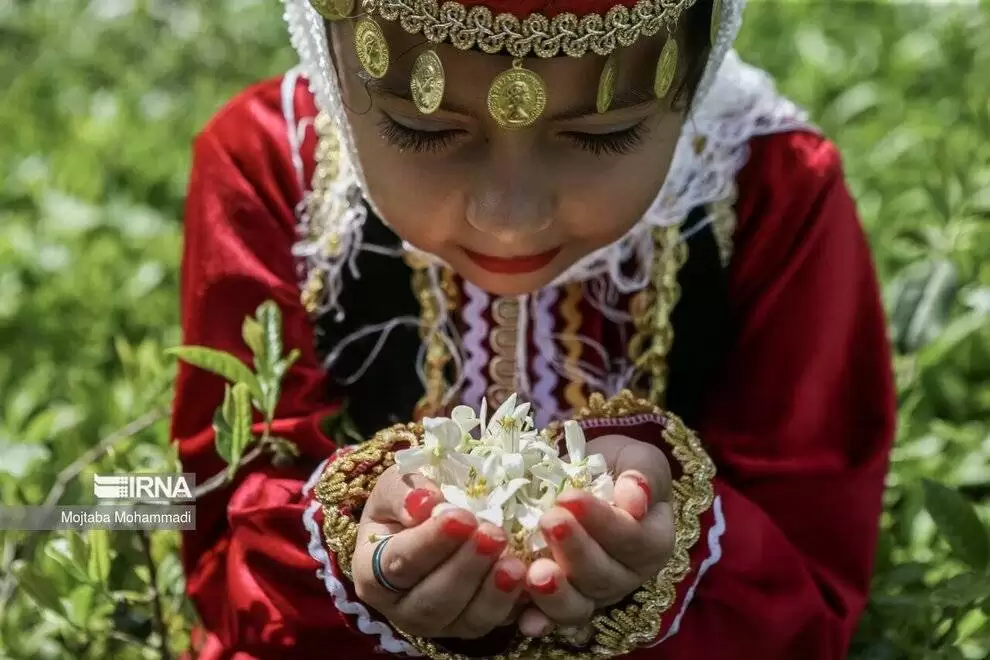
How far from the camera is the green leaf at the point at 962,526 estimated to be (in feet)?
5.12

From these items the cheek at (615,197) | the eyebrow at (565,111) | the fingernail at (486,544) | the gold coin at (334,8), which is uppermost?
the gold coin at (334,8)

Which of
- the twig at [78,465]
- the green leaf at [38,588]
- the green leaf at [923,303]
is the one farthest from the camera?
the green leaf at [923,303]

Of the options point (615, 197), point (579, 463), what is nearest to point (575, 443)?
point (579, 463)

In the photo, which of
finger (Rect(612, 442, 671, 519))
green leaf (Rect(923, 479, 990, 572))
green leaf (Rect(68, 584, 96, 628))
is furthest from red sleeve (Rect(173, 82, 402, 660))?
green leaf (Rect(923, 479, 990, 572))

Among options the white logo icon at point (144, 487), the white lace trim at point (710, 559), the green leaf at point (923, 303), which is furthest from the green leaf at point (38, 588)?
the green leaf at point (923, 303)

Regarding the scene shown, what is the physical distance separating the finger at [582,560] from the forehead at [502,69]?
35cm

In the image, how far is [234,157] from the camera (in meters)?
1.64

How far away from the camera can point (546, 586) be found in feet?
3.69

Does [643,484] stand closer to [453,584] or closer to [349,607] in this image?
[453,584]

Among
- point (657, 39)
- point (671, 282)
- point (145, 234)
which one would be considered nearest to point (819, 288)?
point (671, 282)

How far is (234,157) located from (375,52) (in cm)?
47

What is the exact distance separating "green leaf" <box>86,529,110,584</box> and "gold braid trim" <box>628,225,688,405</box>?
62 centimetres

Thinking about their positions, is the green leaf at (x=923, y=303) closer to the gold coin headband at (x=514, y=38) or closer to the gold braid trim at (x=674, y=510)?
the gold braid trim at (x=674, y=510)

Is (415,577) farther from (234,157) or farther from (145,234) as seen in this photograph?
(145,234)
